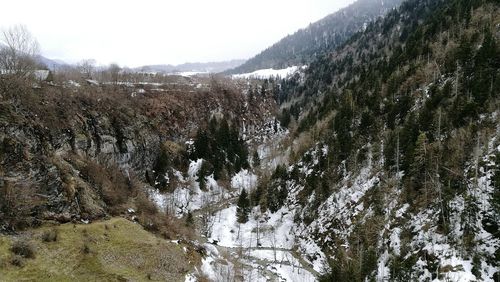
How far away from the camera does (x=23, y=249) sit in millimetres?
32750

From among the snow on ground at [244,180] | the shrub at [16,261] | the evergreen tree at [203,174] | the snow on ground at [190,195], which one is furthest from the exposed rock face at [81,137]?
the snow on ground at [244,180]

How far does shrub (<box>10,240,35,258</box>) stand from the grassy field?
380 millimetres

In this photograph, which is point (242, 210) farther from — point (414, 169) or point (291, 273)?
point (414, 169)

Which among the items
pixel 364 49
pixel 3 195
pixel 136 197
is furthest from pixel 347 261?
pixel 364 49

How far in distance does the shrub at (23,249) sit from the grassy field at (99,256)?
15.0 inches

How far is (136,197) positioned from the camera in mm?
63625

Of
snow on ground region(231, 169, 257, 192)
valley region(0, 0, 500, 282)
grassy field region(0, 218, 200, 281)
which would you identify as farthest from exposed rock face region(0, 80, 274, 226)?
snow on ground region(231, 169, 257, 192)

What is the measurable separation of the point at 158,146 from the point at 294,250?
1865 inches

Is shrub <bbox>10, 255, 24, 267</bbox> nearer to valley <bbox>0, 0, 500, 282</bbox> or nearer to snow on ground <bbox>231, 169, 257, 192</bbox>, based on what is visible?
valley <bbox>0, 0, 500, 282</bbox>

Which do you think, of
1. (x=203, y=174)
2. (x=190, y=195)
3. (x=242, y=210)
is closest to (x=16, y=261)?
(x=242, y=210)

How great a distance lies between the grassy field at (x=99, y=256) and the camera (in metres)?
32.1

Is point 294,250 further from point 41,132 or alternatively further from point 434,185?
point 41,132

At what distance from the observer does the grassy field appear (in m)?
32.1

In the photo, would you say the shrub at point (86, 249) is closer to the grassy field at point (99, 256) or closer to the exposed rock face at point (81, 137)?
the grassy field at point (99, 256)
